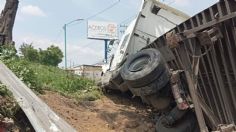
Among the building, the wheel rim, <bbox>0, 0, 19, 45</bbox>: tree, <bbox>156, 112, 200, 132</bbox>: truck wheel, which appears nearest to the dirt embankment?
<bbox>156, 112, 200, 132</bbox>: truck wheel

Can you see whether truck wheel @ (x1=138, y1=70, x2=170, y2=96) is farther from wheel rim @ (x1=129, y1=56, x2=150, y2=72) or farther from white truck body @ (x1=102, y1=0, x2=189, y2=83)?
white truck body @ (x1=102, y1=0, x2=189, y2=83)

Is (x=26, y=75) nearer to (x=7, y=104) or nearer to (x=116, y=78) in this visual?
(x=116, y=78)

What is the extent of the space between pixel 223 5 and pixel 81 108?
469 centimetres

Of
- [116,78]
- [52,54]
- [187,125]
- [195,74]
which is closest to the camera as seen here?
[195,74]

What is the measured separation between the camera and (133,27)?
14.8m

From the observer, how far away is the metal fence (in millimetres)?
9441

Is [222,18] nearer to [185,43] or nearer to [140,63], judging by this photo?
[185,43]

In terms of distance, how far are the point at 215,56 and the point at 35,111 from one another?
433 centimetres

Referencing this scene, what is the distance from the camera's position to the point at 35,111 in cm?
702

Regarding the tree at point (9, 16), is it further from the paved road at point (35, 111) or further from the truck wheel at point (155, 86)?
the paved road at point (35, 111)

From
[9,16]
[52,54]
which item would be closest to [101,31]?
[52,54]

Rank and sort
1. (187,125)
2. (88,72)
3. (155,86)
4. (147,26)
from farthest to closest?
(88,72)
(147,26)
(187,125)
(155,86)

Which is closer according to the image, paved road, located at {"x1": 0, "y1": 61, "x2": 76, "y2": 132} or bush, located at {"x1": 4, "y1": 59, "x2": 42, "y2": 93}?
paved road, located at {"x1": 0, "y1": 61, "x2": 76, "y2": 132}

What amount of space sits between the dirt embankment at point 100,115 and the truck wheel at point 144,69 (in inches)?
56.9
